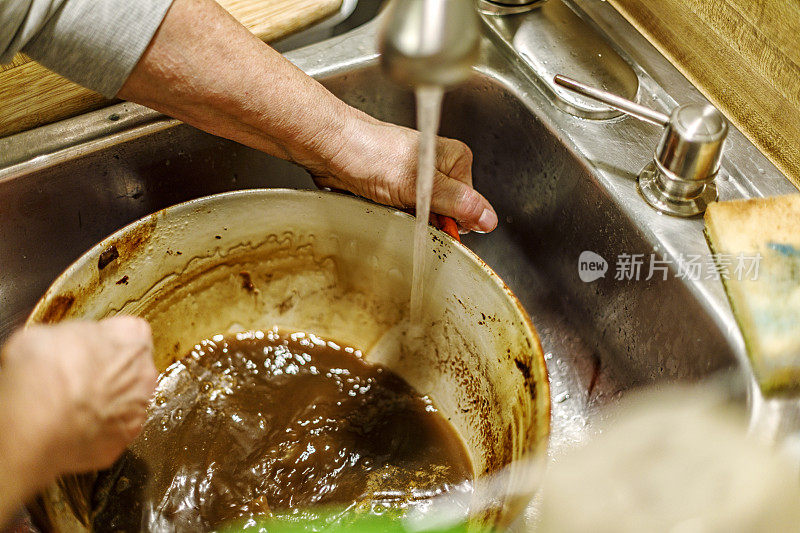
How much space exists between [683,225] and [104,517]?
0.67 meters

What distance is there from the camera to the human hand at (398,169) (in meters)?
0.75

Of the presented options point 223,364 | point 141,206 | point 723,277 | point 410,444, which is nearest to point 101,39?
point 141,206

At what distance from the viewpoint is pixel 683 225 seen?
72cm

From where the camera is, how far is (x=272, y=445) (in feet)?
2.42

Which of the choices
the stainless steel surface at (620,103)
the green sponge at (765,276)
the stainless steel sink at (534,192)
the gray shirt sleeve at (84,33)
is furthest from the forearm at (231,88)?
the green sponge at (765,276)

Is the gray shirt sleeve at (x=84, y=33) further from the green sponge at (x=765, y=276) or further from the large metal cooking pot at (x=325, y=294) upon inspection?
the green sponge at (x=765, y=276)

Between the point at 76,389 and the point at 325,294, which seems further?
the point at 325,294

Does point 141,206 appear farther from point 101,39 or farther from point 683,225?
point 683,225

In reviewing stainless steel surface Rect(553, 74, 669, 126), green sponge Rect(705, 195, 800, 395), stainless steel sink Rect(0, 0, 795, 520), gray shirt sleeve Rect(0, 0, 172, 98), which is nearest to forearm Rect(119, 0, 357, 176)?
gray shirt sleeve Rect(0, 0, 172, 98)

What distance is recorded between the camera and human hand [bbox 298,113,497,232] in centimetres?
75

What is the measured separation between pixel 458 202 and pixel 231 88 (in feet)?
0.87

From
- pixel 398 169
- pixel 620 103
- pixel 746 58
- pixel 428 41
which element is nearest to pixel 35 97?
pixel 398 169

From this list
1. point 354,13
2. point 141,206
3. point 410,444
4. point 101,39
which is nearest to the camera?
point 101,39

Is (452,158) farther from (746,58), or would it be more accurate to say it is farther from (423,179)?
(746,58)
